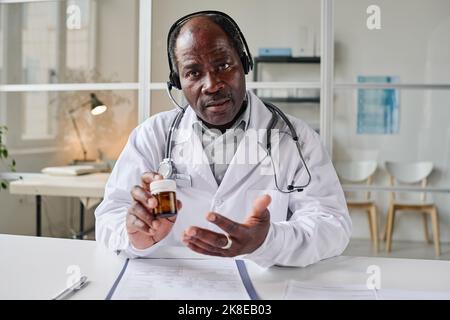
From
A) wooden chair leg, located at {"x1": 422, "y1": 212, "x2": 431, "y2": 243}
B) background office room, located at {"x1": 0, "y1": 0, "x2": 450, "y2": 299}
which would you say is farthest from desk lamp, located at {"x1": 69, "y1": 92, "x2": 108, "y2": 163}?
wooden chair leg, located at {"x1": 422, "y1": 212, "x2": 431, "y2": 243}

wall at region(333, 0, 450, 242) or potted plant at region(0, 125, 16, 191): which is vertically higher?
wall at region(333, 0, 450, 242)

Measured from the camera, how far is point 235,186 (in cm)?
115

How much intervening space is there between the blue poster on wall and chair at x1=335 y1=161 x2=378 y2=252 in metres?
0.13

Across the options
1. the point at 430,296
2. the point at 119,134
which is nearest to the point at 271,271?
the point at 430,296

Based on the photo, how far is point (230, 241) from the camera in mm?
751

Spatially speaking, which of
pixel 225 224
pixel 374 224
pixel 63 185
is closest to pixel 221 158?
pixel 225 224

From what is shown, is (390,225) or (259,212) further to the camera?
(390,225)

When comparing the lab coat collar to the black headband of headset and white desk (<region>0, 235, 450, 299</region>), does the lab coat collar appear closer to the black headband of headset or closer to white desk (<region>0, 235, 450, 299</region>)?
the black headband of headset

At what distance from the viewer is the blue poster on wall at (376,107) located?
162cm

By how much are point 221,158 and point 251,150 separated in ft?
0.26

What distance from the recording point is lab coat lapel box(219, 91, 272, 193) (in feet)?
3.78

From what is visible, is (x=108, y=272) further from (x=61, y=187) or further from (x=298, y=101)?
(x=298, y=101)

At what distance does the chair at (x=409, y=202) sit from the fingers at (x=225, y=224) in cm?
96

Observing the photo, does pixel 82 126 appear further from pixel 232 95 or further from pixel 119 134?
pixel 232 95
